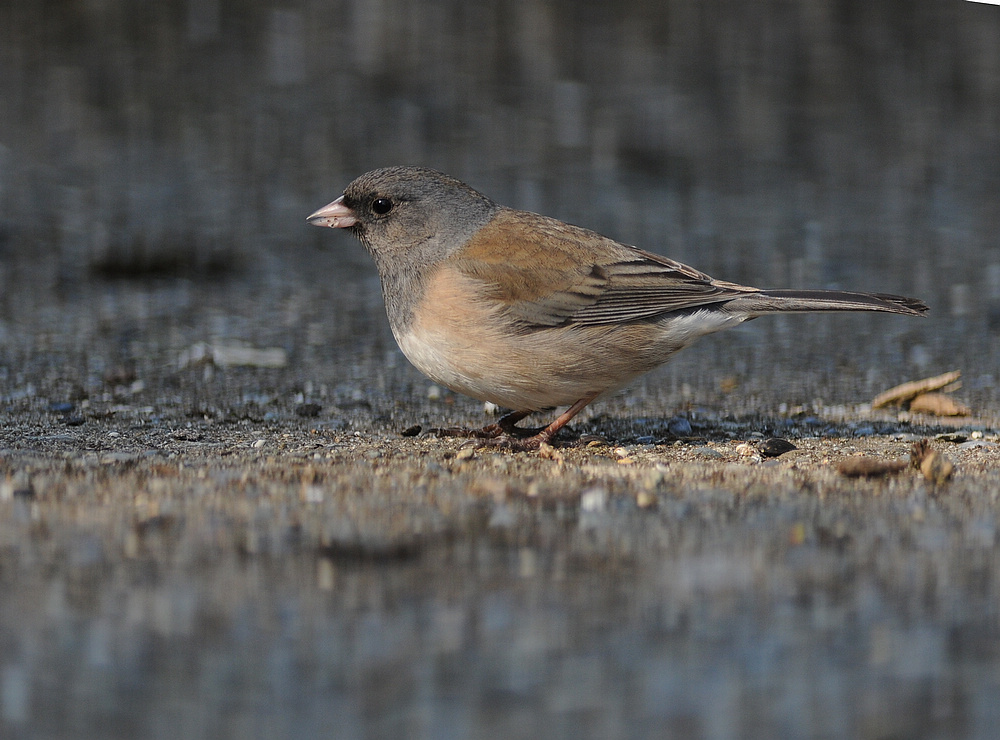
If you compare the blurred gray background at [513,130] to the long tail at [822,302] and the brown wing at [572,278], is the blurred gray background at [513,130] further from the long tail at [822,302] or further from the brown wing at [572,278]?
the long tail at [822,302]

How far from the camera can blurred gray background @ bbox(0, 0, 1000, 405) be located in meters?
5.97

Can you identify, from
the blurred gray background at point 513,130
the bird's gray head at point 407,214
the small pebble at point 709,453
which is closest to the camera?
the small pebble at point 709,453

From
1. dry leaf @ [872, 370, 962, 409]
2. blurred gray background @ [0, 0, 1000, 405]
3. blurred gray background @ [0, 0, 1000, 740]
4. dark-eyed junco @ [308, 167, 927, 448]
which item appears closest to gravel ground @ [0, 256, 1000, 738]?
blurred gray background @ [0, 0, 1000, 740]

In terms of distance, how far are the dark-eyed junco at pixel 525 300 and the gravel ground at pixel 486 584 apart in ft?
0.86

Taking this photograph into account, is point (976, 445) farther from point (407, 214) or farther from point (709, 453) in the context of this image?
point (407, 214)

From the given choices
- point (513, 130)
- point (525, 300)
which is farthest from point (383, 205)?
point (513, 130)

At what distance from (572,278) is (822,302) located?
839 millimetres

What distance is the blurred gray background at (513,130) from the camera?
19.6 ft

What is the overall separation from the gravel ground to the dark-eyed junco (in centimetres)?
26

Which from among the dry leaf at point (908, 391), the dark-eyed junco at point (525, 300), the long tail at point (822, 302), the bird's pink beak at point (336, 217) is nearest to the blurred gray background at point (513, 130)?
the dry leaf at point (908, 391)

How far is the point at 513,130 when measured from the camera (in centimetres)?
678

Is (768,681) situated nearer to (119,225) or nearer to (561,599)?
(561,599)

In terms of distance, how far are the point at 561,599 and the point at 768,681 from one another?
1.39 ft

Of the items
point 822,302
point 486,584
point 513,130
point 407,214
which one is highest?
point 513,130
